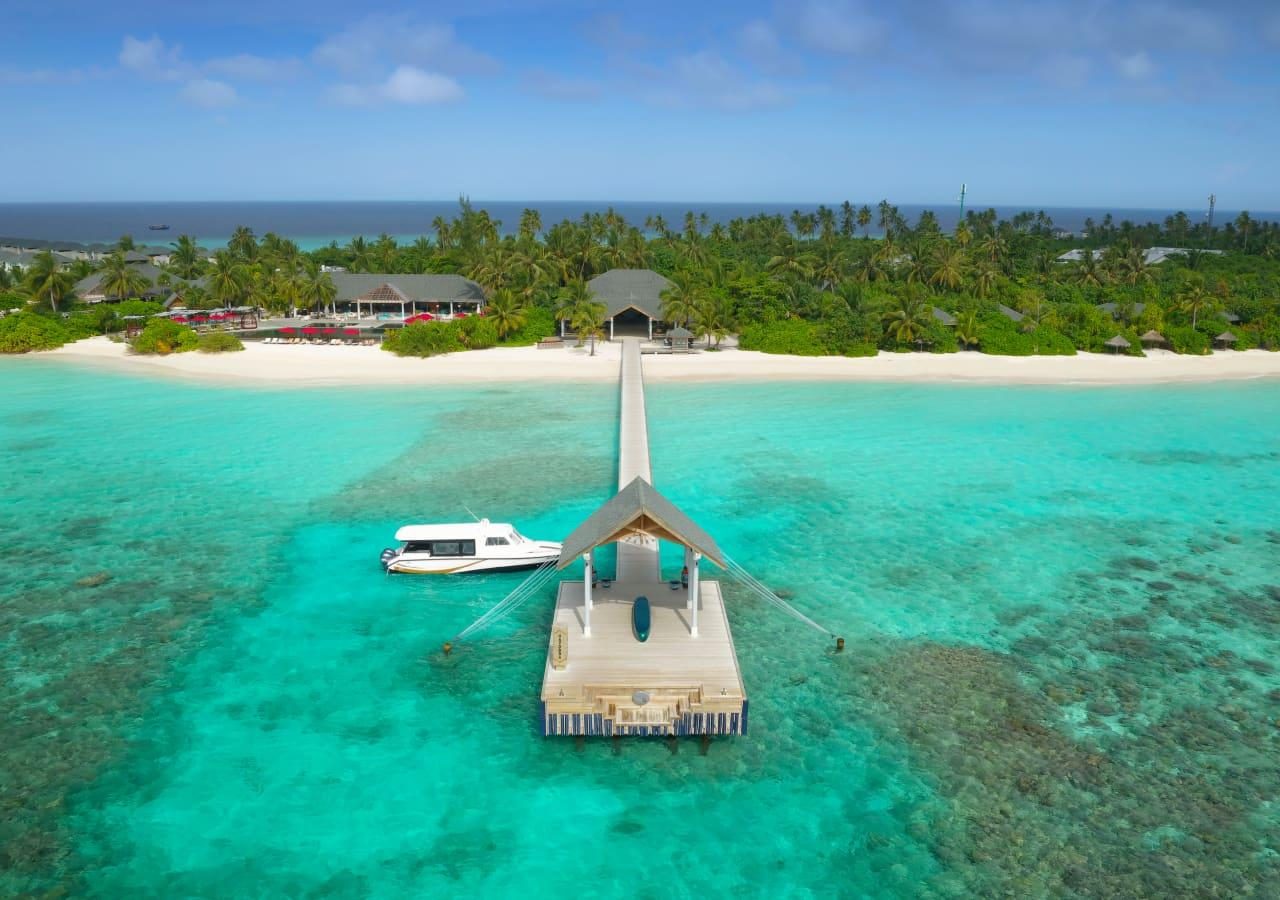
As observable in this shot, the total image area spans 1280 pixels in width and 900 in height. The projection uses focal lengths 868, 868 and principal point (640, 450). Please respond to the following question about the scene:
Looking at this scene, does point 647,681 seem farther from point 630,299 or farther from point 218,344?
point 218,344

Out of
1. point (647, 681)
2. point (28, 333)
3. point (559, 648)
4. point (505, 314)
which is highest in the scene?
point (505, 314)

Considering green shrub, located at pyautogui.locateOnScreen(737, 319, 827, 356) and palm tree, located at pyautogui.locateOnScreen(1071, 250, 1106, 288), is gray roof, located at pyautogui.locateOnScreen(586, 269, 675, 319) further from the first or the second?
palm tree, located at pyautogui.locateOnScreen(1071, 250, 1106, 288)

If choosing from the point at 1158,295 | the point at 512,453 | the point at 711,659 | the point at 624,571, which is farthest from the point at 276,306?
the point at 1158,295

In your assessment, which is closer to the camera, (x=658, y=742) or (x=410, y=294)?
(x=658, y=742)

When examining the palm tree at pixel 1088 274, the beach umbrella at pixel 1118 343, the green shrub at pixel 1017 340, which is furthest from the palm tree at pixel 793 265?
the palm tree at pixel 1088 274

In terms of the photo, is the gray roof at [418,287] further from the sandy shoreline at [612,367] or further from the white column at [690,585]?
the white column at [690,585]

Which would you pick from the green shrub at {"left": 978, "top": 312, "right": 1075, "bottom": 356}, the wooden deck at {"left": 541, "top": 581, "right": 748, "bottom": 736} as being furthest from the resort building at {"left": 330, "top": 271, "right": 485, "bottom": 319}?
the wooden deck at {"left": 541, "top": 581, "right": 748, "bottom": 736}

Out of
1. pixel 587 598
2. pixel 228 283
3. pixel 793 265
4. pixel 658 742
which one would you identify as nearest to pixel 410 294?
pixel 228 283
